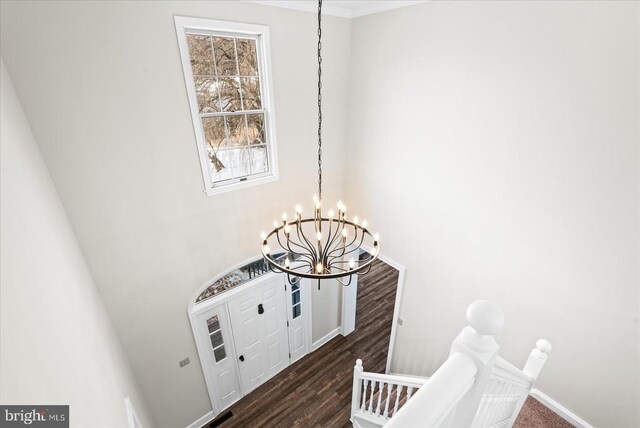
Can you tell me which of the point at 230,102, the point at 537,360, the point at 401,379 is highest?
the point at 230,102

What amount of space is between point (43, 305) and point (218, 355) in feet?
10.7

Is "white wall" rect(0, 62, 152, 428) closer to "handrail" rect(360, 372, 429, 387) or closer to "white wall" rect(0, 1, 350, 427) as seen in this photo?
"white wall" rect(0, 1, 350, 427)

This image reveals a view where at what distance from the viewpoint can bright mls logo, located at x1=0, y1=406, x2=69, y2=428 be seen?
3.65ft

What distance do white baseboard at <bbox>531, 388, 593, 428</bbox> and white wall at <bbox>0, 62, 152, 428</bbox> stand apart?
384 centimetres

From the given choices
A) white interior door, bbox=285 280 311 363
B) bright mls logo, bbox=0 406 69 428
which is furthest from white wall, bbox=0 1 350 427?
bright mls logo, bbox=0 406 69 428

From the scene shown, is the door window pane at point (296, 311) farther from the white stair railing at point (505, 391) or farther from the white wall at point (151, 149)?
the white stair railing at point (505, 391)

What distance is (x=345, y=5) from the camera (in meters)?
3.65

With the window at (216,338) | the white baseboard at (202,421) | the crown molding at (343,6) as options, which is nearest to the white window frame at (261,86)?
the crown molding at (343,6)

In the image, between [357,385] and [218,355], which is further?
[218,355]

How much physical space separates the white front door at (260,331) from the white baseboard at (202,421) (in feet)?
1.94

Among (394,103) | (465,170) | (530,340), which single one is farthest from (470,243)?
(394,103)

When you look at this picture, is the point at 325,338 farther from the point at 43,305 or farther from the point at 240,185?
the point at 43,305

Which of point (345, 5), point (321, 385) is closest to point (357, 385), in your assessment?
point (321, 385)

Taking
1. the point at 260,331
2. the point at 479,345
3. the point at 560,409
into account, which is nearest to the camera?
the point at 479,345
